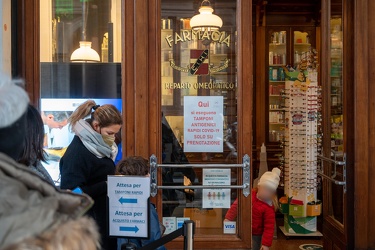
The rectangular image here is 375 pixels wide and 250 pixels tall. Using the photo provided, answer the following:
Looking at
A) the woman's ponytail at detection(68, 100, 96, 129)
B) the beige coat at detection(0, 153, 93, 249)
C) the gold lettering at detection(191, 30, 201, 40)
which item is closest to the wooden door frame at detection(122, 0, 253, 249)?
the gold lettering at detection(191, 30, 201, 40)

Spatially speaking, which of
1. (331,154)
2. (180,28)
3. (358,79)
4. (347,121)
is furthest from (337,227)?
(180,28)

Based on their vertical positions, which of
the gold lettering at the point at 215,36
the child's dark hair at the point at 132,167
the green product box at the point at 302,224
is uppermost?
the gold lettering at the point at 215,36

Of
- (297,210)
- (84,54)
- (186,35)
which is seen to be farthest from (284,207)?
(84,54)

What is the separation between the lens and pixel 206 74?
4559 mm

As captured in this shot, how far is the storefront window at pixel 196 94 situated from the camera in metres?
4.56

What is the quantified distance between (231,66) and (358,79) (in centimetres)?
102

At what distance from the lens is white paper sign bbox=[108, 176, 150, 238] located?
2988 mm

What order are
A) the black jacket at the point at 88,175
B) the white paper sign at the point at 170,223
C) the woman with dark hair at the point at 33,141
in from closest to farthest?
the woman with dark hair at the point at 33,141, the black jacket at the point at 88,175, the white paper sign at the point at 170,223

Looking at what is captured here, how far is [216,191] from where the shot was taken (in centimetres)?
462

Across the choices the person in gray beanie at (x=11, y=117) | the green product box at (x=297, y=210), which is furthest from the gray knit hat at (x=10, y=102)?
the green product box at (x=297, y=210)

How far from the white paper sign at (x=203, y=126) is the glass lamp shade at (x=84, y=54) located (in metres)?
0.83

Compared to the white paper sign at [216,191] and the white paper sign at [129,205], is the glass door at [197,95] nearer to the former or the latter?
the white paper sign at [216,191]

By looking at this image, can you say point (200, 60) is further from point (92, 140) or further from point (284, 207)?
point (284, 207)

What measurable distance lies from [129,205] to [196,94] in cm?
169
